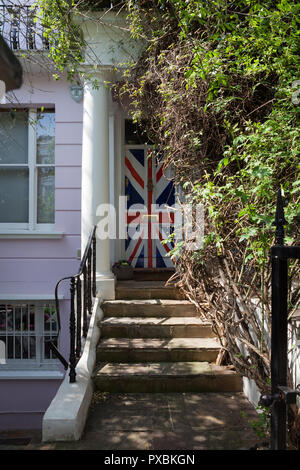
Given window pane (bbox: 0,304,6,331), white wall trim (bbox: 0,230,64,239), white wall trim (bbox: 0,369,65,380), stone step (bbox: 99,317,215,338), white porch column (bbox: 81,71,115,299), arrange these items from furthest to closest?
window pane (bbox: 0,304,6,331) → white wall trim (bbox: 0,230,64,239) → white wall trim (bbox: 0,369,65,380) → white porch column (bbox: 81,71,115,299) → stone step (bbox: 99,317,215,338)

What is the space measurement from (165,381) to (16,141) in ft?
15.6

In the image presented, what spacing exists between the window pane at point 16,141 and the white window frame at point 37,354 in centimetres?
248

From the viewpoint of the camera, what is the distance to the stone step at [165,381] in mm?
3553

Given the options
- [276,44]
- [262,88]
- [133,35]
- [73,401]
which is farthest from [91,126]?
[73,401]

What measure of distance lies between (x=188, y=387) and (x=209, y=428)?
64 centimetres

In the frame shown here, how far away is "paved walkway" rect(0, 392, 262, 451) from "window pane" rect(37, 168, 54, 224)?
346cm

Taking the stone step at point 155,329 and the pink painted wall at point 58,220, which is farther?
the pink painted wall at point 58,220

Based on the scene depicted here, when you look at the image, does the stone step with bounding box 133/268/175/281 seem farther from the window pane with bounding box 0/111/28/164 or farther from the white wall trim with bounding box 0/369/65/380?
the window pane with bounding box 0/111/28/164

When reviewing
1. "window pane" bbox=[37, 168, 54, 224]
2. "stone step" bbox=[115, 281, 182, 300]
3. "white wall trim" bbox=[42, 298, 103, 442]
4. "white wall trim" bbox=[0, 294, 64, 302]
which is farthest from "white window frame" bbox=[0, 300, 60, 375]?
"white wall trim" bbox=[42, 298, 103, 442]

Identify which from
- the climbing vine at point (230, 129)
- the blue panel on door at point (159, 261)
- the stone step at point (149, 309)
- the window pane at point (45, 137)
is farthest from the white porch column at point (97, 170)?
the blue panel on door at point (159, 261)

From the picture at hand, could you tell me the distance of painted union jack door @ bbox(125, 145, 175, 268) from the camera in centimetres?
662

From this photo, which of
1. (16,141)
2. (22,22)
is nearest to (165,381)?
(22,22)

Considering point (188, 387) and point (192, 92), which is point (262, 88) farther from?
point (188, 387)

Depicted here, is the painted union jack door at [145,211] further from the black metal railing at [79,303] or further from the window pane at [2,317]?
the window pane at [2,317]
